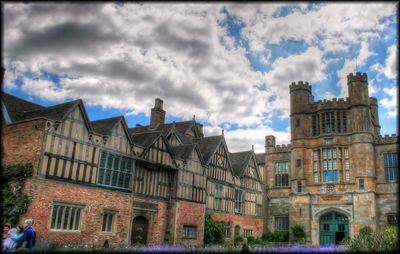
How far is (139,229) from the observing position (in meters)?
22.2

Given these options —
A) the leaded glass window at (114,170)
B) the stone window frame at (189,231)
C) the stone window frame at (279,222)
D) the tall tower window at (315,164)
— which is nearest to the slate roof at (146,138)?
the leaded glass window at (114,170)

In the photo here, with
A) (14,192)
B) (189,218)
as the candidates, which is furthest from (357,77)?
(14,192)

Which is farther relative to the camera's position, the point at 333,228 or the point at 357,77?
the point at 357,77

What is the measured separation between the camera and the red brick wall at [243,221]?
30.9m

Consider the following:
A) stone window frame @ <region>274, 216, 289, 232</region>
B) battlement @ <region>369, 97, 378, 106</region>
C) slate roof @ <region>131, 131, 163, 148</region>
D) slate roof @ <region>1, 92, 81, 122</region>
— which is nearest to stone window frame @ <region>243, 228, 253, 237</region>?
stone window frame @ <region>274, 216, 289, 232</region>

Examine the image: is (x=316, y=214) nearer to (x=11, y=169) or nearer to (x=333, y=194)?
(x=333, y=194)

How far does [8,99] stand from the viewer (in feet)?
70.0

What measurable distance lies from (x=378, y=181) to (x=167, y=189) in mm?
19167

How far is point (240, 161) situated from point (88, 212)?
1910 centimetres

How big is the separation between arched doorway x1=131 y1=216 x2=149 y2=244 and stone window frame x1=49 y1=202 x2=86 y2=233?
391 centimetres

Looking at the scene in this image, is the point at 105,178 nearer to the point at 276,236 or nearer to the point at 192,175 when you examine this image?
the point at 192,175

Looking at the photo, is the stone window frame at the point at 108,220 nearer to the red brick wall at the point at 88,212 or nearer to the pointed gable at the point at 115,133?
the red brick wall at the point at 88,212

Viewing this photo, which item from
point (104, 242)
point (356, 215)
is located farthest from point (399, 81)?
point (356, 215)

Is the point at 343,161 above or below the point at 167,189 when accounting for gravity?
above
